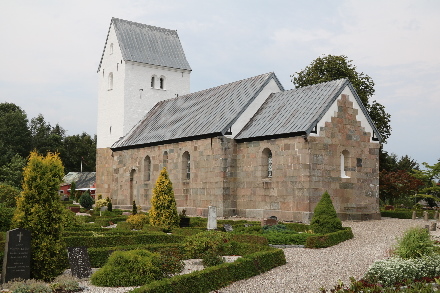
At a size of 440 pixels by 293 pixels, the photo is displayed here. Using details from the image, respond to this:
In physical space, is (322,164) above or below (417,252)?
above

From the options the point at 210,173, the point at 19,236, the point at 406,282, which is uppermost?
the point at 210,173

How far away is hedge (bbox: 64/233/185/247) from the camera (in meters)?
12.2

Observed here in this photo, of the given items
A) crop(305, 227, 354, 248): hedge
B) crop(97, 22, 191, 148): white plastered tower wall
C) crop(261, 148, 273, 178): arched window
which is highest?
crop(97, 22, 191, 148): white plastered tower wall

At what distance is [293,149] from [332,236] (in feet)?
21.6

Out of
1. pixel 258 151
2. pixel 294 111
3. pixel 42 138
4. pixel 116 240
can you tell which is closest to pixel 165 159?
pixel 258 151

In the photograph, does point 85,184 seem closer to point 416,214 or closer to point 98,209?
point 98,209

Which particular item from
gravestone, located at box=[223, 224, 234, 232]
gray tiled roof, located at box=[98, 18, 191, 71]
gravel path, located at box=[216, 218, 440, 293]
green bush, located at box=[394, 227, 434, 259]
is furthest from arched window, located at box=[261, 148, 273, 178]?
gray tiled roof, located at box=[98, 18, 191, 71]

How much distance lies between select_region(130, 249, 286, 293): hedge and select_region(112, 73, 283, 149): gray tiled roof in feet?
39.0

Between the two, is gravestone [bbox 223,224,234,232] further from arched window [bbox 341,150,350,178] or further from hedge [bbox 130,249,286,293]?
arched window [bbox 341,150,350,178]

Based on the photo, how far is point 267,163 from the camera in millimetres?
21359

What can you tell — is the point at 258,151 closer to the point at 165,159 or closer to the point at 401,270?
the point at 165,159

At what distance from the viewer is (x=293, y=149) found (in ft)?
65.1

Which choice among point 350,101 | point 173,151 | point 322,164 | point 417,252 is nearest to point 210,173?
point 173,151

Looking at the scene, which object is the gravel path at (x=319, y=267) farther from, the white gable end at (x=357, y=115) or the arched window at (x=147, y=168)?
the arched window at (x=147, y=168)
